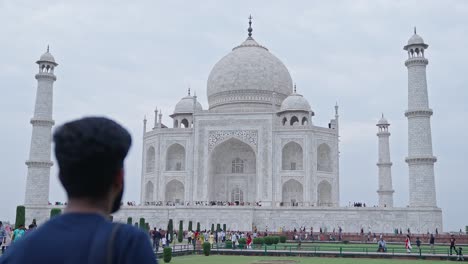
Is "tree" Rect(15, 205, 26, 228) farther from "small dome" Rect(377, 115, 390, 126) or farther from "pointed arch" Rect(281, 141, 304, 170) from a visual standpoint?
"small dome" Rect(377, 115, 390, 126)

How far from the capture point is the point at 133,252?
4.33ft

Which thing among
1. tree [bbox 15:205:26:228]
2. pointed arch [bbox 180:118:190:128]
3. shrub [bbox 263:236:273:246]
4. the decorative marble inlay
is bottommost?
shrub [bbox 263:236:273:246]

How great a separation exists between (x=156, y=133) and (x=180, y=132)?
4.96 feet

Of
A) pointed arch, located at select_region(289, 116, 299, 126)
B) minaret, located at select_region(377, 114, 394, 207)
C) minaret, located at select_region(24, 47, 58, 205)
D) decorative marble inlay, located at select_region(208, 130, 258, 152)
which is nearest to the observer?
minaret, located at select_region(24, 47, 58, 205)

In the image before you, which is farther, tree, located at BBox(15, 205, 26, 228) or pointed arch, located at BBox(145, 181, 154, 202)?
pointed arch, located at BBox(145, 181, 154, 202)

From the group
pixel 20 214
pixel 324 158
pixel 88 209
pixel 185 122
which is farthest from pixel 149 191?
pixel 88 209

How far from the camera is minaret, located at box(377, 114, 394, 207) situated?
3481 centimetres

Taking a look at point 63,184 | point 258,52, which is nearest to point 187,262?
point 63,184

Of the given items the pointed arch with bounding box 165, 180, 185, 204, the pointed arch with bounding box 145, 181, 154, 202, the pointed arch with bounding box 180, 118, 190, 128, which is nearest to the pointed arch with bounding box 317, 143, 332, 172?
the pointed arch with bounding box 165, 180, 185, 204

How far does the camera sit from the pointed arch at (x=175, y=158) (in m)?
32.2

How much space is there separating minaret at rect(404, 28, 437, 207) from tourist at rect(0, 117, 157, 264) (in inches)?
999

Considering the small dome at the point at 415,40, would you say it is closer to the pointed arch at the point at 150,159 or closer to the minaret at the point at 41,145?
the pointed arch at the point at 150,159

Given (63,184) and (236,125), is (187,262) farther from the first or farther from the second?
(236,125)

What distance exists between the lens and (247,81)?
35.2m
